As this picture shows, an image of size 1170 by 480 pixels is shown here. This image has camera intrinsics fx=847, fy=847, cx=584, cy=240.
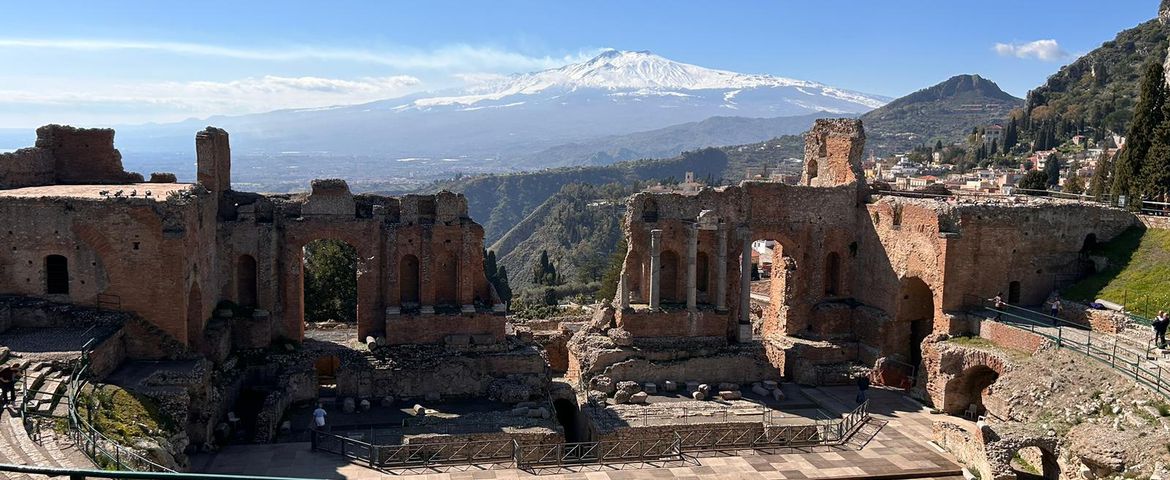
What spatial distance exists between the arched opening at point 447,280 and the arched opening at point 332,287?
13.7m

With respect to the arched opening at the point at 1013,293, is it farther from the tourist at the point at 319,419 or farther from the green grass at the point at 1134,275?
the tourist at the point at 319,419

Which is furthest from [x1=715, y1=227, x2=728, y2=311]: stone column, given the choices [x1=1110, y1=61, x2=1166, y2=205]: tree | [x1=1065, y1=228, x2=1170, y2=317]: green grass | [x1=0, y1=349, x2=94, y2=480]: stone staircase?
[x1=0, y1=349, x2=94, y2=480]: stone staircase

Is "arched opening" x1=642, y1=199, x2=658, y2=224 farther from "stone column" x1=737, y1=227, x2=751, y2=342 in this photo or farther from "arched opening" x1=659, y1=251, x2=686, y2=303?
"stone column" x1=737, y1=227, x2=751, y2=342

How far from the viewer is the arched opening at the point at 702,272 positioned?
33.3m

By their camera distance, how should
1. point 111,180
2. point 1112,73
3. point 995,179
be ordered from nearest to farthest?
point 111,180
point 995,179
point 1112,73

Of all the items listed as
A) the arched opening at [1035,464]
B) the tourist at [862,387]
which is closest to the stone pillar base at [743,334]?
the tourist at [862,387]

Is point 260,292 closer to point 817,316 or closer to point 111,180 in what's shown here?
point 111,180

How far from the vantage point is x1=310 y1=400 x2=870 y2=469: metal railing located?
882 inches

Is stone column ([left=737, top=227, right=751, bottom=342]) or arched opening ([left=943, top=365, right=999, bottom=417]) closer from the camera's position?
arched opening ([left=943, top=365, right=999, bottom=417])

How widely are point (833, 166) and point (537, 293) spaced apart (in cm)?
4104

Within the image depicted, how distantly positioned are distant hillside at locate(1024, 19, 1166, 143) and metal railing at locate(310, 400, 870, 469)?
97.2 m

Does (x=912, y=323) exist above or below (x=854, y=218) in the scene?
below

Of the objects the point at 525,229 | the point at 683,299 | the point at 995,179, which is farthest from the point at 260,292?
the point at 525,229

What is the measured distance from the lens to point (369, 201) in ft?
96.1
